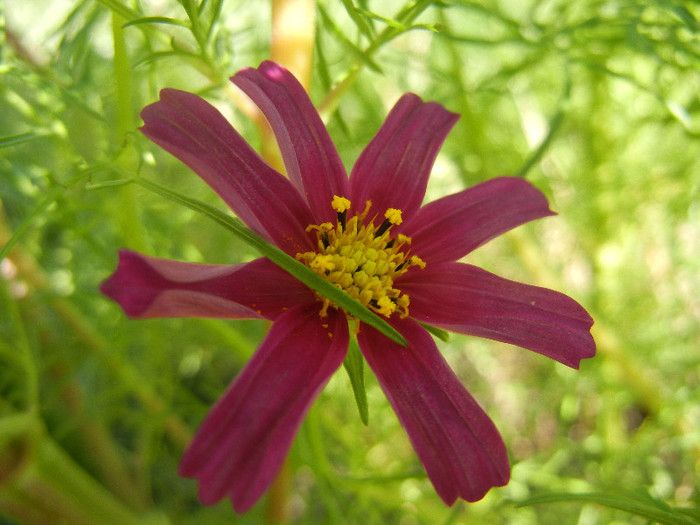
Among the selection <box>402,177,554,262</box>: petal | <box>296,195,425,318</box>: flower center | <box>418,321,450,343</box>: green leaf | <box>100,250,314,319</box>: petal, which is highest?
<box>402,177,554,262</box>: petal

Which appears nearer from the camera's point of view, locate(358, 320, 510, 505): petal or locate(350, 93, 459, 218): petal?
locate(358, 320, 510, 505): petal

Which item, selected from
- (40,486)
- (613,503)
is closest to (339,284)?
(613,503)

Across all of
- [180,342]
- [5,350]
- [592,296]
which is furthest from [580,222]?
[5,350]

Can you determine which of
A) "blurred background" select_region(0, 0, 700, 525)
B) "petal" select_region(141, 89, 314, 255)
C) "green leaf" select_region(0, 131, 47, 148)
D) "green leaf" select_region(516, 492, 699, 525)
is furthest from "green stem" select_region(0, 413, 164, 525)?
"green leaf" select_region(516, 492, 699, 525)

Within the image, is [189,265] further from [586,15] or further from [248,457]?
[586,15]

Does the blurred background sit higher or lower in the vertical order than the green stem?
higher

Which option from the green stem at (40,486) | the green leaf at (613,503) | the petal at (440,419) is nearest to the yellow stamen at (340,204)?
the petal at (440,419)

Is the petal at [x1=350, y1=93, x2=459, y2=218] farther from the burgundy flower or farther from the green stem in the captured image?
the green stem

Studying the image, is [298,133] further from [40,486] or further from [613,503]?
[40,486]
